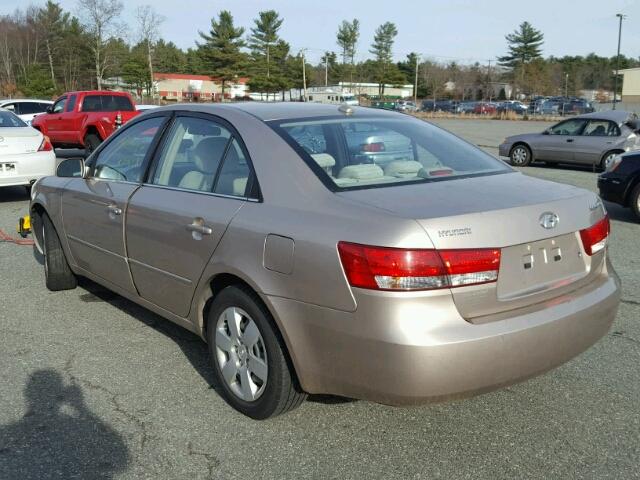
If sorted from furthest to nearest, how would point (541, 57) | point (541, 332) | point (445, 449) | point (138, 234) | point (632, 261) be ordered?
point (541, 57)
point (632, 261)
point (138, 234)
point (445, 449)
point (541, 332)

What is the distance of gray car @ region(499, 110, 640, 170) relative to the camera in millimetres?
15383

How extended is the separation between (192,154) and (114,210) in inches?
30.1

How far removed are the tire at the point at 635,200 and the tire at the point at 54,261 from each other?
7449mm

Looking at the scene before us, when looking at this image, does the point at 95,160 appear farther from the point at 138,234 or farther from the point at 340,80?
the point at 340,80

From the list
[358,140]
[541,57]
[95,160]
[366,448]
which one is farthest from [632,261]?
[541,57]

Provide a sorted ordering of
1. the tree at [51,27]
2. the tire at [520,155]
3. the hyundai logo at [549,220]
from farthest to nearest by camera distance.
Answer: the tree at [51,27] < the tire at [520,155] < the hyundai logo at [549,220]

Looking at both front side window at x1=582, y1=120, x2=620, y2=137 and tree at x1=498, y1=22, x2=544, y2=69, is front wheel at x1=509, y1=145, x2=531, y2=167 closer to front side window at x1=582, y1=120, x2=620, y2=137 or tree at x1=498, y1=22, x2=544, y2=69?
front side window at x1=582, y1=120, x2=620, y2=137

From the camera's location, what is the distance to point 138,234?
3963 mm

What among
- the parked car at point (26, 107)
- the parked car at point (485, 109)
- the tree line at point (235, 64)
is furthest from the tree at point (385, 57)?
the parked car at point (26, 107)

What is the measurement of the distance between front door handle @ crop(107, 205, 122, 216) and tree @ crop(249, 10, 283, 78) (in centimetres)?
8079

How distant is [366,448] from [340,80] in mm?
102052

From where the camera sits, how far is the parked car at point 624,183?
904cm

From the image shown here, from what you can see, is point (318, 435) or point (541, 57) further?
point (541, 57)

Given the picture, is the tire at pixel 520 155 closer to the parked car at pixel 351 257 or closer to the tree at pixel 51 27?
the parked car at pixel 351 257
